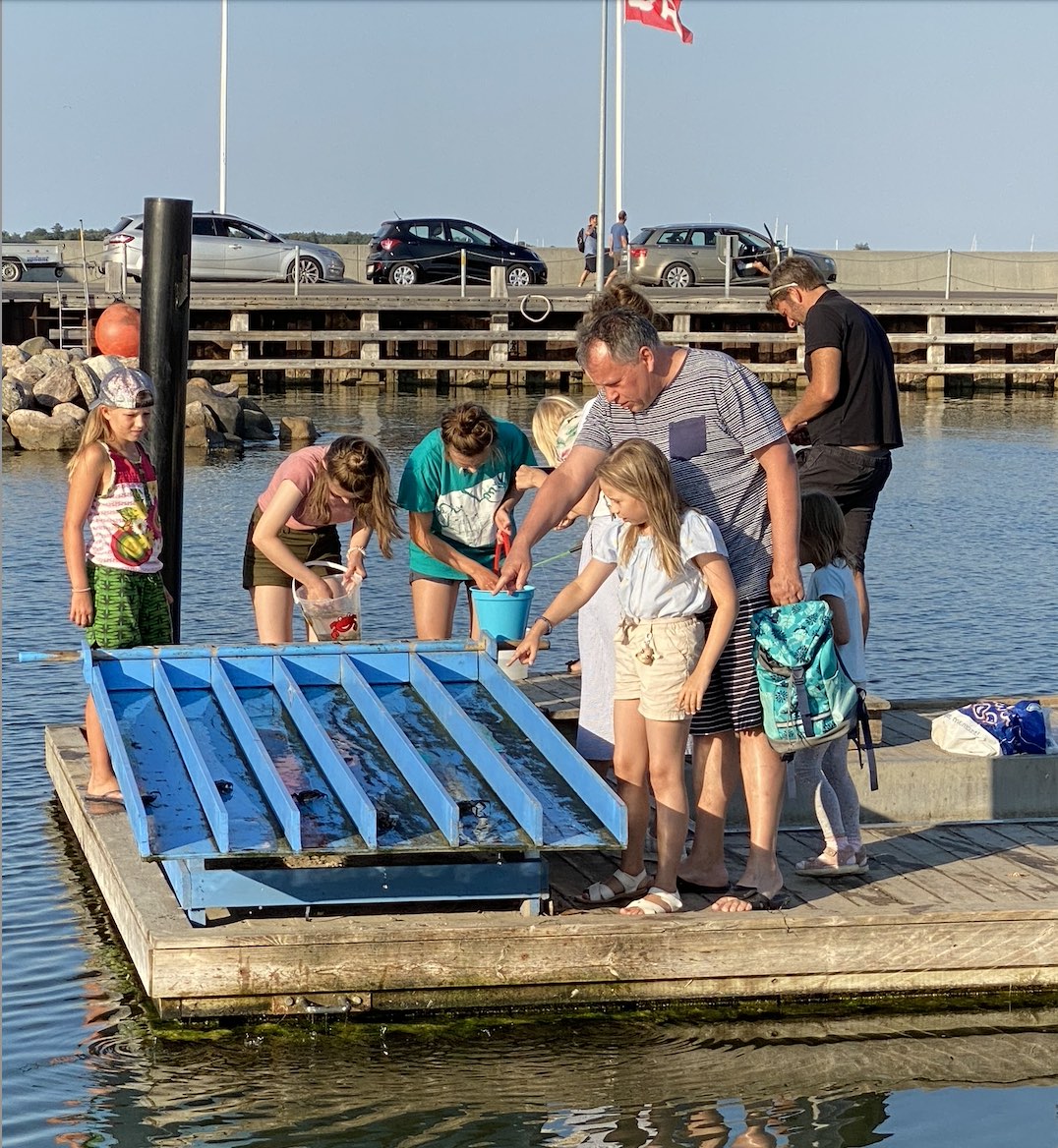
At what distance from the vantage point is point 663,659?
19.0 ft

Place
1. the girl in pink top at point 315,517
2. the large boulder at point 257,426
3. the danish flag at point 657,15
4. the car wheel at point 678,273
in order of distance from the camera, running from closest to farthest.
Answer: the girl in pink top at point 315,517
the large boulder at point 257,426
the danish flag at point 657,15
the car wheel at point 678,273

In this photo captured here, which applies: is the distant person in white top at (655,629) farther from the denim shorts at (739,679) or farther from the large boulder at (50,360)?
the large boulder at (50,360)

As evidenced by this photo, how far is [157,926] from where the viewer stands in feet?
18.9

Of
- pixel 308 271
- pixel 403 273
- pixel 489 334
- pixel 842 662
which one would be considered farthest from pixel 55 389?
pixel 842 662

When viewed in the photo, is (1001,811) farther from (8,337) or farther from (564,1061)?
(8,337)

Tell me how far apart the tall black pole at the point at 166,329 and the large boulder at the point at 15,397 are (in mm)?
15251

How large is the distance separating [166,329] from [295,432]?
15.9m

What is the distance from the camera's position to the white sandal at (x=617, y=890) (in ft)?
20.1

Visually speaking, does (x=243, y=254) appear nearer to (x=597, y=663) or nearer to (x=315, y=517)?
(x=315, y=517)

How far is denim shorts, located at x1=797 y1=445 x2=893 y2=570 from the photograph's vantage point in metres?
8.08

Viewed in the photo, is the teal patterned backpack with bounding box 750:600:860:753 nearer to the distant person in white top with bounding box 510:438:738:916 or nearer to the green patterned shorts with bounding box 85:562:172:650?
the distant person in white top with bounding box 510:438:738:916

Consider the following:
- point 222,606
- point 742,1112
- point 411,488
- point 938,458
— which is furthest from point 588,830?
point 938,458

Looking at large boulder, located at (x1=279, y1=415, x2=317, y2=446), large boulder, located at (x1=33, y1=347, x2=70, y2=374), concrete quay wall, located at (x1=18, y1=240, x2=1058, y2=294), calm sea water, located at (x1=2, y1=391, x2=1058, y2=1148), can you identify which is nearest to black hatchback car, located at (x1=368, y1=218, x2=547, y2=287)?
concrete quay wall, located at (x1=18, y1=240, x2=1058, y2=294)

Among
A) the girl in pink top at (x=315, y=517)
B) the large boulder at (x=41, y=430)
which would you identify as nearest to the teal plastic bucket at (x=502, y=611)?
the girl in pink top at (x=315, y=517)
